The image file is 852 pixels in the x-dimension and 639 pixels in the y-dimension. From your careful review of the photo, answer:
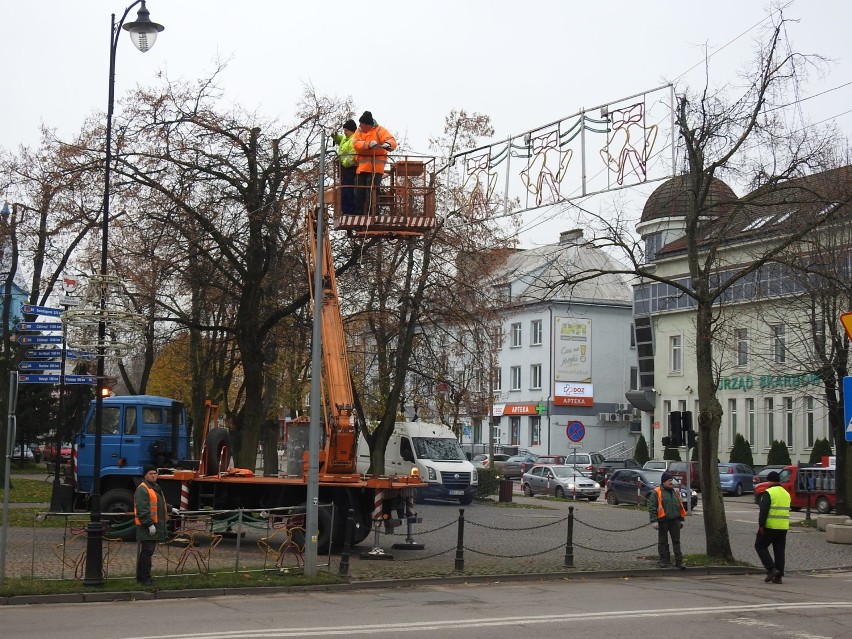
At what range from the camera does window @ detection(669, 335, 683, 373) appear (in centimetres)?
6222

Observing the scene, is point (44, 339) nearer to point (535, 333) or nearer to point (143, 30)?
point (143, 30)

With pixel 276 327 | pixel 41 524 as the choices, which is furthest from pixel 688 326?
pixel 41 524

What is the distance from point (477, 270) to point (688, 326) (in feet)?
105

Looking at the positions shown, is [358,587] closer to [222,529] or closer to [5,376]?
[222,529]

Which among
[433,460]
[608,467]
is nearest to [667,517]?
[433,460]

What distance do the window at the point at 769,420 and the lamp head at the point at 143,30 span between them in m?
45.4

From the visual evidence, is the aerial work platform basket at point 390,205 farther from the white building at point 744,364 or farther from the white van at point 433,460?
the white van at point 433,460

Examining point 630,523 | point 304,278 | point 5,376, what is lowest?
point 630,523

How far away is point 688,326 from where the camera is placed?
6147 cm

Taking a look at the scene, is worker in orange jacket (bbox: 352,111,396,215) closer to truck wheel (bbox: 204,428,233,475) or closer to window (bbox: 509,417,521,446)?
truck wheel (bbox: 204,428,233,475)

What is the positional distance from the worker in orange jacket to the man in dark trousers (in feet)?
21.5

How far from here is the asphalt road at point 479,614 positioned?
11781 mm

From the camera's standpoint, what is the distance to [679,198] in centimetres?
2114

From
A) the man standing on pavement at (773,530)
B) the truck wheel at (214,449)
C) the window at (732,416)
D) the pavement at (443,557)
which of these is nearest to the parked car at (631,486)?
the pavement at (443,557)
